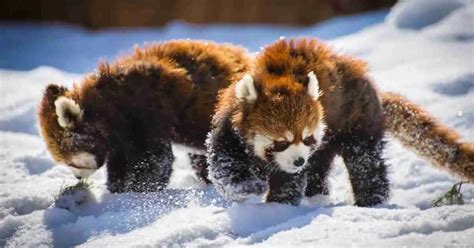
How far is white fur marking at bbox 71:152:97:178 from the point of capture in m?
4.72

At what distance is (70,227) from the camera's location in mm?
3822

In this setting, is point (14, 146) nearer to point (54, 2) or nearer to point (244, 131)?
point (244, 131)

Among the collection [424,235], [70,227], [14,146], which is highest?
[14,146]

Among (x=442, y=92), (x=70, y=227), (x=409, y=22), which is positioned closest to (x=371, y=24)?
(x=409, y=22)

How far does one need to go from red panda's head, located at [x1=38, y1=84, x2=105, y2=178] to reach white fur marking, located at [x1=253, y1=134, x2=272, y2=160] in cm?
133

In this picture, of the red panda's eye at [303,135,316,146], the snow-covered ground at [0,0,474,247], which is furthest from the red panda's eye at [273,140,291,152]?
the snow-covered ground at [0,0,474,247]

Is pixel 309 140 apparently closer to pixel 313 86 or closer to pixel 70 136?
pixel 313 86

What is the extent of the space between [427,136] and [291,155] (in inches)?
50.5

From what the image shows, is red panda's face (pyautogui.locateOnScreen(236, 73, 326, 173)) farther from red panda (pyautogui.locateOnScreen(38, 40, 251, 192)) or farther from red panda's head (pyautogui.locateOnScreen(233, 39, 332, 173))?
red panda (pyautogui.locateOnScreen(38, 40, 251, 192))

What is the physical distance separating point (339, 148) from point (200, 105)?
1051 millimetres

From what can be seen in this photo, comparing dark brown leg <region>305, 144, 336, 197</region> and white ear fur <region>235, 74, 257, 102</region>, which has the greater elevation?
white ear fur <region>235, 74, 257, 102</region>

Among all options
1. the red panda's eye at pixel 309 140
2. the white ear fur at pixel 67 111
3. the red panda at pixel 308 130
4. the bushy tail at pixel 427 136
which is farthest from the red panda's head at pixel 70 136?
the bushy tail at pixel 427 136

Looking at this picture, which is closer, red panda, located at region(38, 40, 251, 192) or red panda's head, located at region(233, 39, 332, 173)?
red panda's head, located at region(233, 39, 332, 173)

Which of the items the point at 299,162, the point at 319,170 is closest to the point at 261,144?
the point at 299,162
